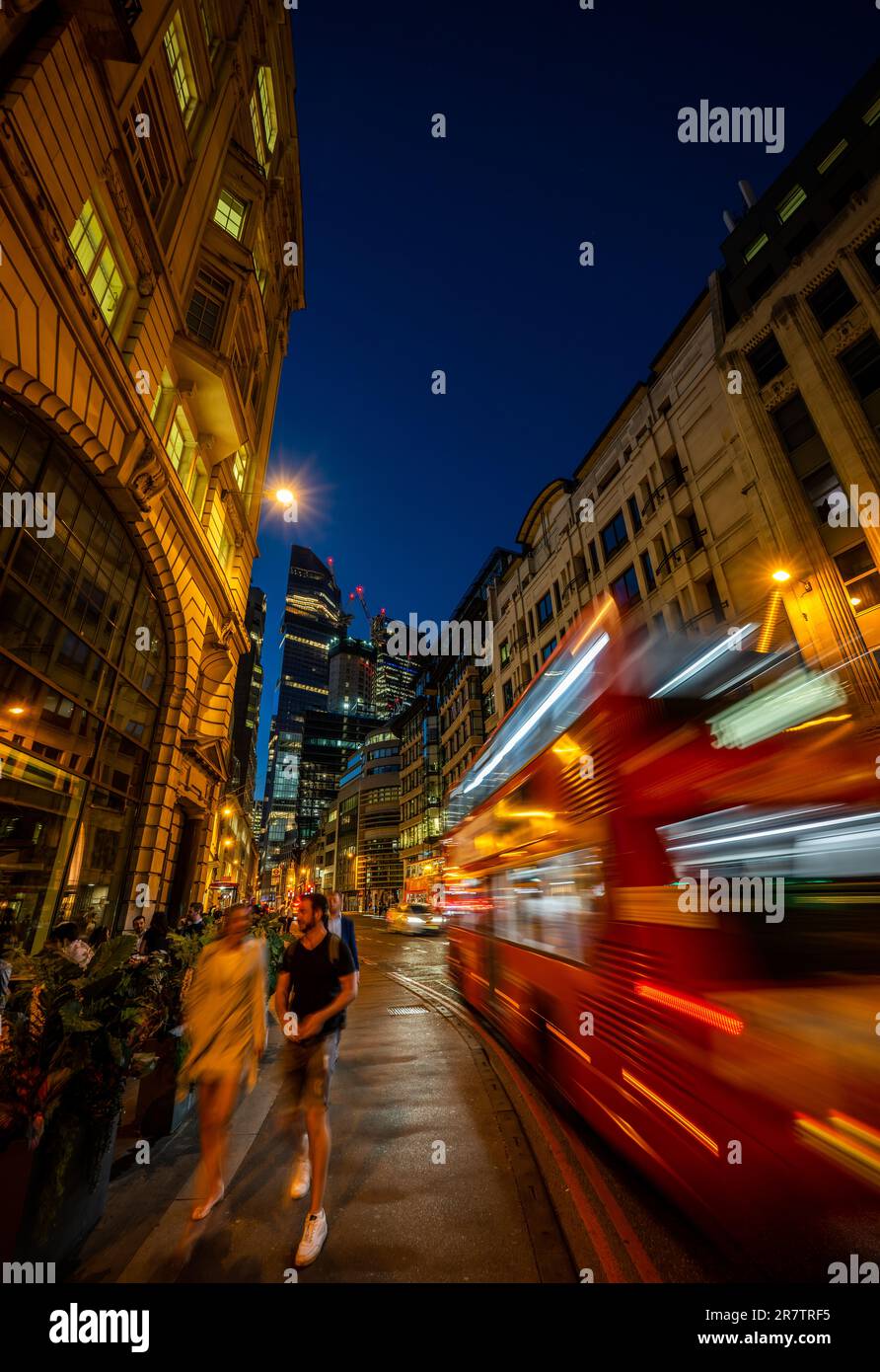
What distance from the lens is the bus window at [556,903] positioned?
16.2ft

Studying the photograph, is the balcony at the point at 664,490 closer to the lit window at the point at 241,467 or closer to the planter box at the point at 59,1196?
the lit window at the point at 241,467

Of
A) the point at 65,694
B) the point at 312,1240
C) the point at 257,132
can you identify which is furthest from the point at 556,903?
the point at 257,132

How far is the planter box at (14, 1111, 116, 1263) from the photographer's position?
279 centimetres

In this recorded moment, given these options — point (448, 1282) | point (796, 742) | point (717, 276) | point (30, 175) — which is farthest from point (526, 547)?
point (448, 1282)

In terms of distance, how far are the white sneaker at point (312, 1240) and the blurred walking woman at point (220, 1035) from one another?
84cm

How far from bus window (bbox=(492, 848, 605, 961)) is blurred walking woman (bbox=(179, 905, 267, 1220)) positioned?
2995mm

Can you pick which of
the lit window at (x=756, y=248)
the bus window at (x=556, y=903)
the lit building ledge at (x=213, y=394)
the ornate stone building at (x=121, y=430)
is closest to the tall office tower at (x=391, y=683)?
the lit window at (x=756, y=248)

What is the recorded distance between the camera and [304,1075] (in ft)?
12.2

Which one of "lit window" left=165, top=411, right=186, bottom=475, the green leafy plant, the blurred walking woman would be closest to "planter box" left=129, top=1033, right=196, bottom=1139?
the blurred walking woman

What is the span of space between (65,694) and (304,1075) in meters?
9.44

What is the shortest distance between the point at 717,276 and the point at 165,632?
84.4 feet

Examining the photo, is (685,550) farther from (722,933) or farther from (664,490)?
(722,933)
